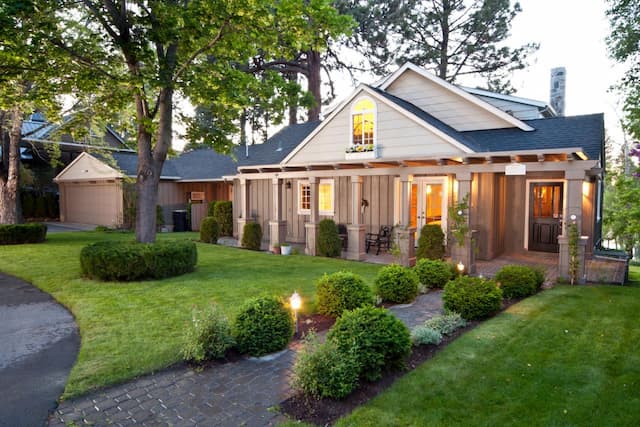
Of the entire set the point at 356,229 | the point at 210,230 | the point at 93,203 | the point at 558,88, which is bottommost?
the point at 210,230

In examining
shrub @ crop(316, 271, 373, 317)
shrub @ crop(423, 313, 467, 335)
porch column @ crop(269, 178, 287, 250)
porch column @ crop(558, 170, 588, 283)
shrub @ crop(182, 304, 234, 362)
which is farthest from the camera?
porch column @ crop(269, 178, 287, 250)

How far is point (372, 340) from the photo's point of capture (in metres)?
4.16

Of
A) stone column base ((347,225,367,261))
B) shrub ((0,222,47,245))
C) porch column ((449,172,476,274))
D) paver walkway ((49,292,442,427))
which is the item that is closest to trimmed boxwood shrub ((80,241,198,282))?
stone column base ((347,225,367,261))

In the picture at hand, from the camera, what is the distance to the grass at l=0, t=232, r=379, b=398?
4.58m

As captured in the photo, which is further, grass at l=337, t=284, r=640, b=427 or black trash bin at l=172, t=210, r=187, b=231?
black trash bin at l=172, t=210, r=187, b=231

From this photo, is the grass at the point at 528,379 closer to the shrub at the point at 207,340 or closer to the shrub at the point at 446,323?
the shrub at the point at 446,323

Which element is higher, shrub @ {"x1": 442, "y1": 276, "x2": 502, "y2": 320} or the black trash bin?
the black trash bin

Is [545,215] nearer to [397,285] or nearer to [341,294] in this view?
[397,285]

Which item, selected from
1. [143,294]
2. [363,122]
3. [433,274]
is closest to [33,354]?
[143,294]

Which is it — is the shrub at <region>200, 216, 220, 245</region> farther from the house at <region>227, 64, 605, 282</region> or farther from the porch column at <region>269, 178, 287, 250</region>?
the porch column at <region>269, 178, 287, 250</region>

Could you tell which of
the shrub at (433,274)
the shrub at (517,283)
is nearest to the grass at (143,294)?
the shrub at (433,274)

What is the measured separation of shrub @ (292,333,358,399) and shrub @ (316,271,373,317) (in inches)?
83.7

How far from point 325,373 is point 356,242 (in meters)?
8.22

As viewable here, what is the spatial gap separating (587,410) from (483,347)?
58.2 inches
